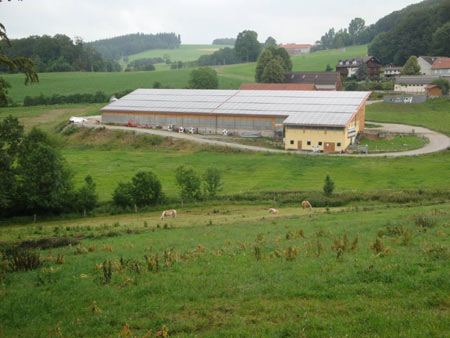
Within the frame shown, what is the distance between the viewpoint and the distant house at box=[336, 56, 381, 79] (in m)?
127

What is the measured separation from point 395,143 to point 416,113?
2653 cm

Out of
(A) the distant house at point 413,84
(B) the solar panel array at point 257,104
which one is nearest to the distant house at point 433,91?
(A) the distant house at point 413,84

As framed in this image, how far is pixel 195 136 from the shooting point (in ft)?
232

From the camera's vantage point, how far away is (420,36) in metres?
138

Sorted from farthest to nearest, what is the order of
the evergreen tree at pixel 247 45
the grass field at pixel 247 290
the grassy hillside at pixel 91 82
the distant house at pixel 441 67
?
the evergreen tree at pixel 247 45 → the grassy hillside at pixel 91 82 → the distant house at pixel 441 67 → the grass field at pixel 247 290

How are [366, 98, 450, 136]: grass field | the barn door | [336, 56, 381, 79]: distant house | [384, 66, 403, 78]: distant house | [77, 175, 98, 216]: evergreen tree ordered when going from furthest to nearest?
[336, 56, 381, 79]: distant house → [384, 66, 403, 78]: distant house → [366, 98, 450, 136]: grass field → the barn door → [77, 175, 98, 216]: evergreen tree

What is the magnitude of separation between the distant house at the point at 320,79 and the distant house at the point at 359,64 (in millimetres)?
18593

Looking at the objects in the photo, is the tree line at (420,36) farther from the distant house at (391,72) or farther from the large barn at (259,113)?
the large barn at (259,113)

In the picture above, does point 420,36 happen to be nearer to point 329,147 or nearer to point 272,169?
point 329,147

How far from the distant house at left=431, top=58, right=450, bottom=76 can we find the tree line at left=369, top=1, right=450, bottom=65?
18.5 metres

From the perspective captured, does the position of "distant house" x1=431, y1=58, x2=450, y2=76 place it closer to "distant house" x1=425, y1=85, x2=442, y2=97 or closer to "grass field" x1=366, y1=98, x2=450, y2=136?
"distant house" x1=425, y1=85, x2=442, y2=97

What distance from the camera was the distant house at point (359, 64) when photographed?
416ft

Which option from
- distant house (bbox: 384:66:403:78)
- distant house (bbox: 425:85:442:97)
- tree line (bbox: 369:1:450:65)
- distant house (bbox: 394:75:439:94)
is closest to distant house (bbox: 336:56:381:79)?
distant house (bbox: 384:66:403:78)

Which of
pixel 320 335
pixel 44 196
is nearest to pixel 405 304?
pixel 320 335
